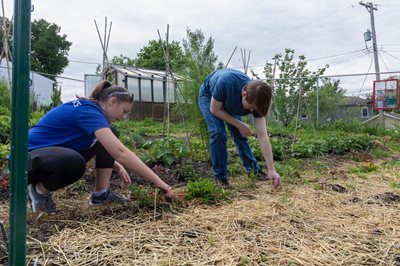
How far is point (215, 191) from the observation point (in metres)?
2.68

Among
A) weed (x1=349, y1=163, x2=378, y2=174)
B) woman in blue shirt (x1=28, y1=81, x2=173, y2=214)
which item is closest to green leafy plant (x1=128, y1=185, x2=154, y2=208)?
woman in blue shirt (x1=28, y1=81, x2=173, y2=214)

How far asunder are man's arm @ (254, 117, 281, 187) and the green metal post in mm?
2121

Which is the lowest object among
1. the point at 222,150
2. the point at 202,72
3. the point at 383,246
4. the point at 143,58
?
the point at 383,246

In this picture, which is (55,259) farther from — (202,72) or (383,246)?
(202,72)

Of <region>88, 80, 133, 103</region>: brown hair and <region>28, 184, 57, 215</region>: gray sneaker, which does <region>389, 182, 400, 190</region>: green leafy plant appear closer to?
<region>88, 80, 133, 103</region>: brown hair

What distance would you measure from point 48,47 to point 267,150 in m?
37.7

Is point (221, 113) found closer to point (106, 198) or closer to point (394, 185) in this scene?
point (106, 198)

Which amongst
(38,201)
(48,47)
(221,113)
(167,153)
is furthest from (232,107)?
(48,47)

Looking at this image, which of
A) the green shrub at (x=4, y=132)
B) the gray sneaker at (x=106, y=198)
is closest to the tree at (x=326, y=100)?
the green shrub at (x=4, y=132)

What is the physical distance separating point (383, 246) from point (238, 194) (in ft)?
4.32

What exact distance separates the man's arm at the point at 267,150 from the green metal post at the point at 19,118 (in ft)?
6.96

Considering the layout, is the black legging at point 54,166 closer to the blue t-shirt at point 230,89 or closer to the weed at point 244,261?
the weed at point 244,261

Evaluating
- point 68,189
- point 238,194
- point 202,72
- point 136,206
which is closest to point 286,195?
point 238,194

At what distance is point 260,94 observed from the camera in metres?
2.76
